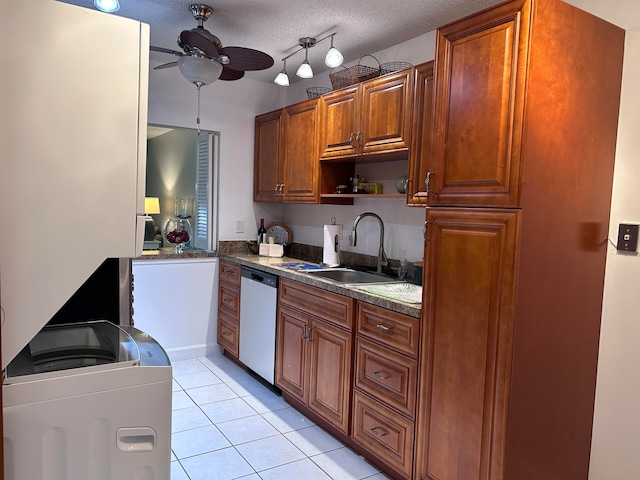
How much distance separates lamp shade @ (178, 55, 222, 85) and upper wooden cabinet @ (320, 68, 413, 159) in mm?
875

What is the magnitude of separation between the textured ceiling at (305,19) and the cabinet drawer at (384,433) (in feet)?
6.82

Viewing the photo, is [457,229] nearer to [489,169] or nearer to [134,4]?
[489,169]

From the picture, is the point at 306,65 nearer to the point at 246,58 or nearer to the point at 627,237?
the point at 246,58

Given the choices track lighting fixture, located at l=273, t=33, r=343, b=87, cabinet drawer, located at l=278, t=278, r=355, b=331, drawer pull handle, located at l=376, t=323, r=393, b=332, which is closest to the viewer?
drawer pull handle, located at l=376, t=323, r=393, b=332

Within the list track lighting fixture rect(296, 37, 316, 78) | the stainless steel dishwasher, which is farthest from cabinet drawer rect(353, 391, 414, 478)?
track lighting fixture rect(296, 37, 316, 78)

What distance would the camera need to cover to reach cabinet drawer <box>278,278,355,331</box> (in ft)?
8.13

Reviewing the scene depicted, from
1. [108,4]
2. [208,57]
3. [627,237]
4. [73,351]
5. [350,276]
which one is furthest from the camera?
[350,276]

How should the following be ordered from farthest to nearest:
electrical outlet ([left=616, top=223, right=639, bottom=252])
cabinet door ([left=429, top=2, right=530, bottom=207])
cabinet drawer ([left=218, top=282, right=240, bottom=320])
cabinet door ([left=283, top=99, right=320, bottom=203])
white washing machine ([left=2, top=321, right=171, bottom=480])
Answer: cabinet drawer ([left=218, top=282, right=240, bottom=320]) < cabinet door ([left=283, top=99, right=320, bottom=203]) < electrical outlet ([left=616, top=223, right=639, bottom=252]) < cabinet door ([left=429, top=2, right=530, bottom=207]) < white washing machine ([left=2, top=321, right=171, bottom=480])

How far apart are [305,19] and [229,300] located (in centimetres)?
220

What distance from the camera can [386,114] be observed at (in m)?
2.63

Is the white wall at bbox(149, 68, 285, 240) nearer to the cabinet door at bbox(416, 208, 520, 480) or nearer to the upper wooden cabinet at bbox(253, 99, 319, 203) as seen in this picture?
the upper wooden cabinet at bbox(253, 99, 319, 203)

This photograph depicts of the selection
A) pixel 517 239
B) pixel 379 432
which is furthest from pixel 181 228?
pixel 517 239

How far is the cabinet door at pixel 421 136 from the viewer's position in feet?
7.74

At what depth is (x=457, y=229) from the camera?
1.84 m
